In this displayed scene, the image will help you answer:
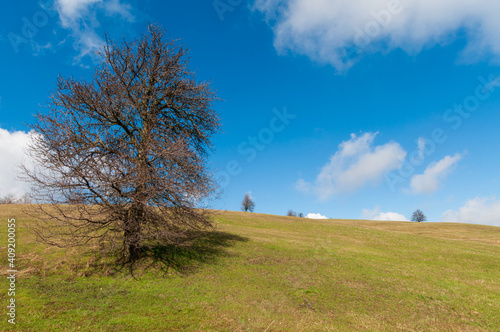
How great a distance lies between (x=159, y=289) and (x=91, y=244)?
625 centimetres

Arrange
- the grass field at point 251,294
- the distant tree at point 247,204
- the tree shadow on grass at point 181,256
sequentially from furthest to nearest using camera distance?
the distant tree at point 247,204 < the tree shadow on grass at point 181,256 < the grass field at point 251,294

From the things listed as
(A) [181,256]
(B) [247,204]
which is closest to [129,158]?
(A) [181,256]

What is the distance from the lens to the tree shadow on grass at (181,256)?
488 inches

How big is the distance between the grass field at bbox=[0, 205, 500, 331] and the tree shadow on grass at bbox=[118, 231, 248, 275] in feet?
0.59

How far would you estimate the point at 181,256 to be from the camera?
47.4ft

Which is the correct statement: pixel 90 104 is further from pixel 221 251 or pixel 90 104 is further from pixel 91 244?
pixel 221 251

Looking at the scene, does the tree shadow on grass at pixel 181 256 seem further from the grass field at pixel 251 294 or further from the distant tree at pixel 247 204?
the distant tree at pixel 247 204

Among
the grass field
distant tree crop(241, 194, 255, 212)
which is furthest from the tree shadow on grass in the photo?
distant tree crop(241, 194, 255, 212)

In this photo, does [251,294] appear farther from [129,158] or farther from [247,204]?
[247,204]

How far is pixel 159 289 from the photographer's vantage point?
10320mm

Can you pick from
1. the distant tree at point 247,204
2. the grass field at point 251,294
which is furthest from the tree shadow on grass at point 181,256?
the distant tree at point 247,204

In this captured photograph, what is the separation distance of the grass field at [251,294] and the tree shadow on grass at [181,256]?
7.1 inches

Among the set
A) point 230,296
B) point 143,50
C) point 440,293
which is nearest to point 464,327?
point 440,293

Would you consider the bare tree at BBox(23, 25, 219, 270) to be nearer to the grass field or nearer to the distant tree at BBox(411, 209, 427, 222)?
the grass field
